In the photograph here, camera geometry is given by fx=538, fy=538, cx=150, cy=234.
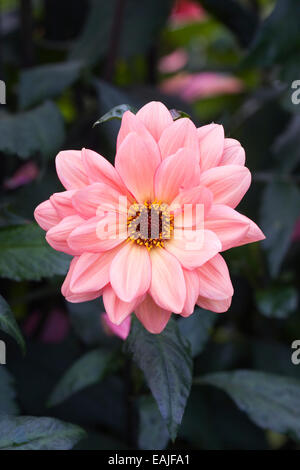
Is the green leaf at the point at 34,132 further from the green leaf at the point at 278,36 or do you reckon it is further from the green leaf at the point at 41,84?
the green leaf at the point at 278,36

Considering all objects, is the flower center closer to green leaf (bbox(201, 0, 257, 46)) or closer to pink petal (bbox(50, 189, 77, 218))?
pink petal (bbox(50, 189, 77, 218))

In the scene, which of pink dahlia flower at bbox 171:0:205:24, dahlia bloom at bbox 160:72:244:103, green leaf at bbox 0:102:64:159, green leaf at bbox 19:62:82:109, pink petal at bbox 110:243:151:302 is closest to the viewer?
pink petal at bbox 110:243:151:302

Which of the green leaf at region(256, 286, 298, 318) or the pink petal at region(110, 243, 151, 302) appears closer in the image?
the pink petal at region(110, 243, 151, 302)

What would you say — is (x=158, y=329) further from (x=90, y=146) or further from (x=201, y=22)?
(x=201, y=22)

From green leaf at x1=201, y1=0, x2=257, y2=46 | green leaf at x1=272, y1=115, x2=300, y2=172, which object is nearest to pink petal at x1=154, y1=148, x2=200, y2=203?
green leaf at x1=272, y1=115, x2=300, y2=172

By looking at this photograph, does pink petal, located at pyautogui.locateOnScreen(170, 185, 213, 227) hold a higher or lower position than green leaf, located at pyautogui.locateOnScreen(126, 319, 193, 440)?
higher

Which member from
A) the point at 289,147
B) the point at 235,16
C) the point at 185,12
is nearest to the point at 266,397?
the point at 289,147

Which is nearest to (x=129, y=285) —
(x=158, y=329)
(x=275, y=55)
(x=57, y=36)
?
(x=158, y=329)
